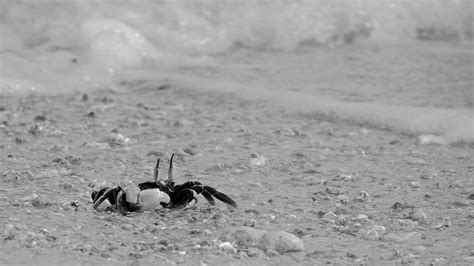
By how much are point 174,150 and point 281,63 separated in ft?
9.34

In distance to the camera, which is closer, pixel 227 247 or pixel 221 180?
pixel 227 247

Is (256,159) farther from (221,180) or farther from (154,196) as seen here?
(154,196)

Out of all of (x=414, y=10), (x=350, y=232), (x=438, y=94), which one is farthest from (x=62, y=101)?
(x=414, y=10)

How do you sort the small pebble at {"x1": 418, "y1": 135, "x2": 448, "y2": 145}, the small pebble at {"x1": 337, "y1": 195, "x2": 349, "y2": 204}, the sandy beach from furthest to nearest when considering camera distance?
the small pebble at {"x1": 418, "y1": 135, "x2": 448, "y2": 145}
the small pebble at {"x1": 337, "y1": 195, "x2": 349, "y2": 204}
the sandy beach

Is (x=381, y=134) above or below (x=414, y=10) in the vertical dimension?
below

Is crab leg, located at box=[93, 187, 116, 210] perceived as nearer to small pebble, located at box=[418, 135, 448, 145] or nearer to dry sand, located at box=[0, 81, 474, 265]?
dry sand, located at box=[0, 81, 474, 265]

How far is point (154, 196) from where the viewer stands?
12.3ft

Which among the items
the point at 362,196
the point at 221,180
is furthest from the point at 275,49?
the point at 362,196

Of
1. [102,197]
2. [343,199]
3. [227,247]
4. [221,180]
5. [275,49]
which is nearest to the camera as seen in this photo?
[227,247]

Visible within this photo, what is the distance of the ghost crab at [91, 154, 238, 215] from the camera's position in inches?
146

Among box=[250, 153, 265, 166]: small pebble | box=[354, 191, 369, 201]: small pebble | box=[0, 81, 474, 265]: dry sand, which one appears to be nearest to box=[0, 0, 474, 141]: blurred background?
box=[0, 81, 474, 265]: dry sand

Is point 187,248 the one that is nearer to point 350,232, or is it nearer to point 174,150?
point 350,232

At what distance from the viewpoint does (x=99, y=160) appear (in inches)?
189

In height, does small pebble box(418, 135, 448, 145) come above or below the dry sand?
above
